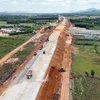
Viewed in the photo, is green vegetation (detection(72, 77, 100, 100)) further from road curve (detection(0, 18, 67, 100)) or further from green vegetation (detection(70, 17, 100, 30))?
green vegetation (detection(70, 17, 100, 30))

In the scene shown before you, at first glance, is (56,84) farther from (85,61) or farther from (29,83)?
(85,61)

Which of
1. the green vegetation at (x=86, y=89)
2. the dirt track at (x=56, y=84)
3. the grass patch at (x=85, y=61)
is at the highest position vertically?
the dirt track at (x=56, y=84)

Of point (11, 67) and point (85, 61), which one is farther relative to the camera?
point (85, 61)

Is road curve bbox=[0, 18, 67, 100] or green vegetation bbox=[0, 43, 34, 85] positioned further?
green vegetation bbox=[0, 43, 34, 85]

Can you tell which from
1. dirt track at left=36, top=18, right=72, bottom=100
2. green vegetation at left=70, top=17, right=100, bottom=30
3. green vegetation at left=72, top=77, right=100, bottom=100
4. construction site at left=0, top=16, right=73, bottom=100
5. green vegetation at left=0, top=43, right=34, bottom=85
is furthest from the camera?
green vegetation at left=70, top=17, right=100, bottom=30

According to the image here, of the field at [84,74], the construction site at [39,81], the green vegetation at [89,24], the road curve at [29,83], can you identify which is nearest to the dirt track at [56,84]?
the construction site at [39,81]

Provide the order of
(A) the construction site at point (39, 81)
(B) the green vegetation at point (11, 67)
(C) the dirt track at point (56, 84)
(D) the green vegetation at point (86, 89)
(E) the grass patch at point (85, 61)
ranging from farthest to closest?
1. (E) the grass patch at point (85, 61)
2. (B) the green vegetation at point (11, 67)
3. (D) the green vegetation at point (86, 89)
4. (C) the dirt track at point (56, 84)
5. (A) the construction site at point (39, 81)

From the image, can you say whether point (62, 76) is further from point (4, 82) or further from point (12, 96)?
point (12, 96)

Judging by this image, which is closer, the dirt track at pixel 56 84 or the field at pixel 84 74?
the dirt track at pixel 56 84

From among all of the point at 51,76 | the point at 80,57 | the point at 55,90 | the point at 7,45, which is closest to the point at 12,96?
the point at 55,90

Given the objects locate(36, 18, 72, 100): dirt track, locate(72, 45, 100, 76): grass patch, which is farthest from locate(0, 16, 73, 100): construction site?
locate(72, 45, 100, 76): grass patch

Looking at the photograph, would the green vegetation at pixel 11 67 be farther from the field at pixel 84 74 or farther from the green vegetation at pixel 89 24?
the green vegetation at pixel 89 24

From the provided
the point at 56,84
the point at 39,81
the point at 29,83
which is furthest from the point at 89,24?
the point at 29,83
